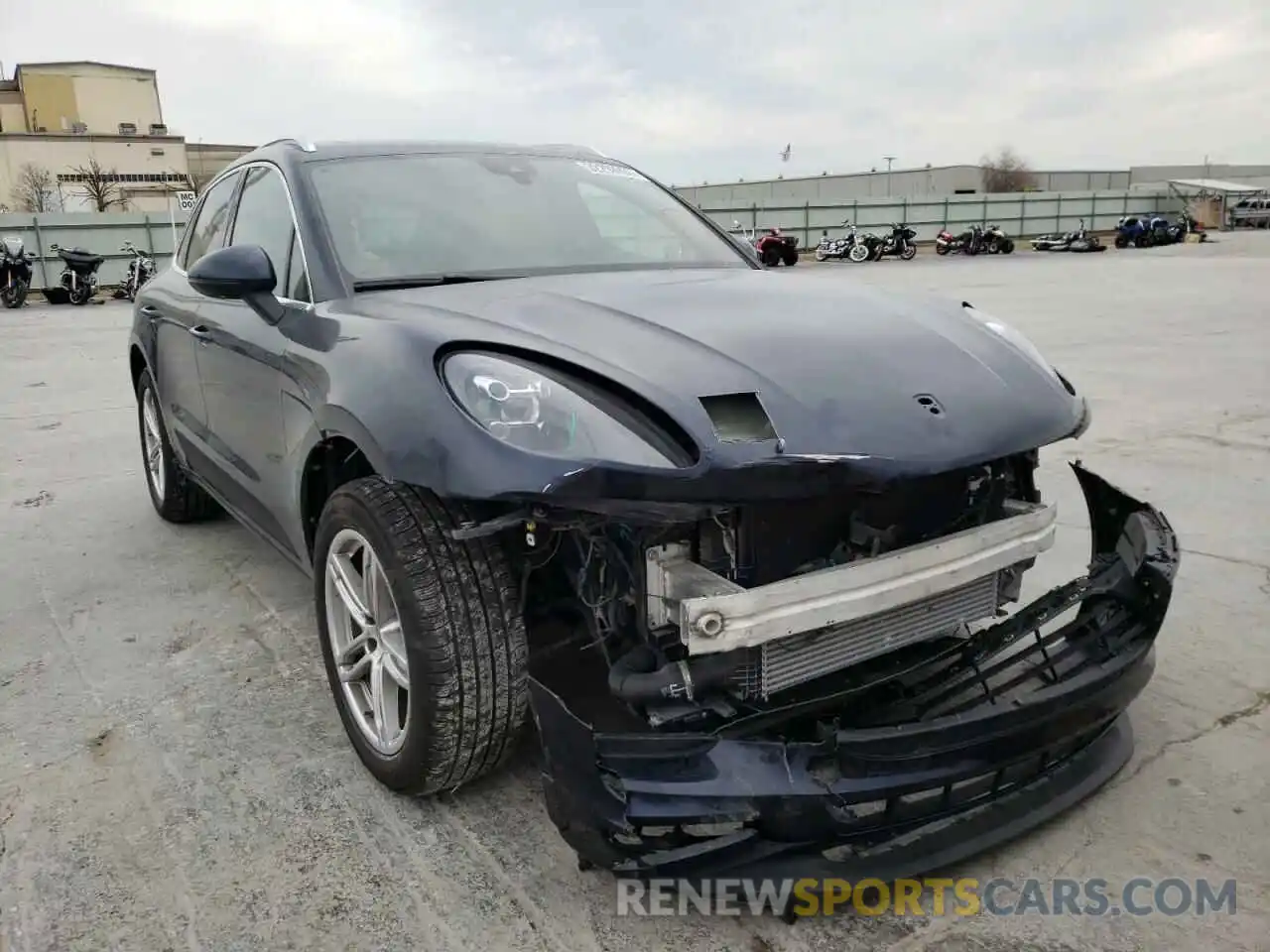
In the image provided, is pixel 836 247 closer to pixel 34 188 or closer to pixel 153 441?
pixel 153 441

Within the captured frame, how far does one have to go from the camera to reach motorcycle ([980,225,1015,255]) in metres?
31.5

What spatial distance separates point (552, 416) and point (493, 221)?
138cm

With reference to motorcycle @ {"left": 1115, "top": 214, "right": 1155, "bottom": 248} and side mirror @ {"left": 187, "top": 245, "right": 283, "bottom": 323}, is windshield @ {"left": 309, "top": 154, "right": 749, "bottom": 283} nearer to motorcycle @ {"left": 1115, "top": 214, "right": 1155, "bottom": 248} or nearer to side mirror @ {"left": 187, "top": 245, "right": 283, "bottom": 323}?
side mirror @ {"left": 187, "top": 245, "right": 283, "bottom": 323}

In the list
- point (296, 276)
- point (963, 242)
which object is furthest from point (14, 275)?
point (963, 242)

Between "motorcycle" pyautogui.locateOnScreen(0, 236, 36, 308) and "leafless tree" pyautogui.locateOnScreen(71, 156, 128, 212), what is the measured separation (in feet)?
109

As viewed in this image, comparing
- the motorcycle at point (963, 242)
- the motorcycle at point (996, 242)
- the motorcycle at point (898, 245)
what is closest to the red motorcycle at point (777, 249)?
the motorcycle at point (898, 245)

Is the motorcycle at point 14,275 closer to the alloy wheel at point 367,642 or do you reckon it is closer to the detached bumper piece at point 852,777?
the alloy wheel at point 367,642

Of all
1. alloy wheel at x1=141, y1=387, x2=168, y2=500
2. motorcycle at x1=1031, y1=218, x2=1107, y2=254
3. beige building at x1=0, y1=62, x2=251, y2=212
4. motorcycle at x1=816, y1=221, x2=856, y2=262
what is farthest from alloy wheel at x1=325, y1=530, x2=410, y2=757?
beige building at x1=0, y1=62, x2=251, y2=212

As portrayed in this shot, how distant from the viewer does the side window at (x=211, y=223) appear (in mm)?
3724

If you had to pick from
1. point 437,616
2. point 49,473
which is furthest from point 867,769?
point 49,473

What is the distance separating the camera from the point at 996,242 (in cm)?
3183

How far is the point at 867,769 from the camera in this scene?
1812mm

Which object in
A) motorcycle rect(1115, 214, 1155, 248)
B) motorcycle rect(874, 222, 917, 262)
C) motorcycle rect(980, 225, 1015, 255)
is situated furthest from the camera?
motorcycle rect(1115, 214, 1155, 248)

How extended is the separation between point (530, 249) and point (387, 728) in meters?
1.45
